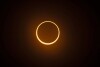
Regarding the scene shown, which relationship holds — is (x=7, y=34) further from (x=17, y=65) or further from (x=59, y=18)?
(x=59, y=18)

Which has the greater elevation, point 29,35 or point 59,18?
point 59,18

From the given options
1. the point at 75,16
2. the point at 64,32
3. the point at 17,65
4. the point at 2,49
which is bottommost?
the point at 17,65

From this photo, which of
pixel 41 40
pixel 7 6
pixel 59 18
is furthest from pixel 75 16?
pixel 7 6

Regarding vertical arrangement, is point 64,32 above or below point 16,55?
above

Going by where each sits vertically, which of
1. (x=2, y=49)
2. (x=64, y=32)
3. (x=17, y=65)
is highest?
(x=64, y=32)

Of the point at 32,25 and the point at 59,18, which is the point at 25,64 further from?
the point at 59,18

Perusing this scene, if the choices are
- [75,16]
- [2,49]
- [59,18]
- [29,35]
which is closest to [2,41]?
[2,49]
